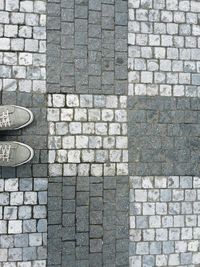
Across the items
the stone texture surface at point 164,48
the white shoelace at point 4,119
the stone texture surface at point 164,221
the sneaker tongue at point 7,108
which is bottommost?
the stone texture surface at point 164,221

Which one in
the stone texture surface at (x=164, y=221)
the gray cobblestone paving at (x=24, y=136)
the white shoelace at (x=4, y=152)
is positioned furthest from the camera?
the stone texture surface at (x=164, y=221)

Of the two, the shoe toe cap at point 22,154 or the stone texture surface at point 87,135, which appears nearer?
the shoe toe cap at point 22,154

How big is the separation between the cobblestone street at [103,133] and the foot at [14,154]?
0.09 meters

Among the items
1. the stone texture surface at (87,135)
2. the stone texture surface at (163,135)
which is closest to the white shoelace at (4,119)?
the stone texture surface at (87,135)

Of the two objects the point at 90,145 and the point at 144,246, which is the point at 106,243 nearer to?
the point at 144,246

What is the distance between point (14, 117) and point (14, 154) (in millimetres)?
367

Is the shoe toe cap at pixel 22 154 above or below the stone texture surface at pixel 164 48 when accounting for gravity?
below

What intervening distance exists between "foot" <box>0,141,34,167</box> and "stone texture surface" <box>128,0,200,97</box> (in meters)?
1.25

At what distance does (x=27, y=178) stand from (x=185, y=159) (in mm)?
1709

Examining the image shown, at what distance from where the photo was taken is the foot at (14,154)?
392 cm

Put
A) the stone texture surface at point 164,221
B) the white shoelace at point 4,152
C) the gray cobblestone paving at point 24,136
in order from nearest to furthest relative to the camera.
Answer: the white shoelace at point 4,152, the gray cobblestone paving at point 24,136, the stone texture surface at point 164,221

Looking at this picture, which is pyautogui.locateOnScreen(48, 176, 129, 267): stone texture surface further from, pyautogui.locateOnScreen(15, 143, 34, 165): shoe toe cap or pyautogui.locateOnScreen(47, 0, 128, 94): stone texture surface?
pyautogui.locateOnScreen(47, 0, 128, 94): stone texture surface

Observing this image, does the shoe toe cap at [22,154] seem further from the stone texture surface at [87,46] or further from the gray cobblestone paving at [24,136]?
the stone texture surface at [87,46]

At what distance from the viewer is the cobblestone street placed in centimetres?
406
